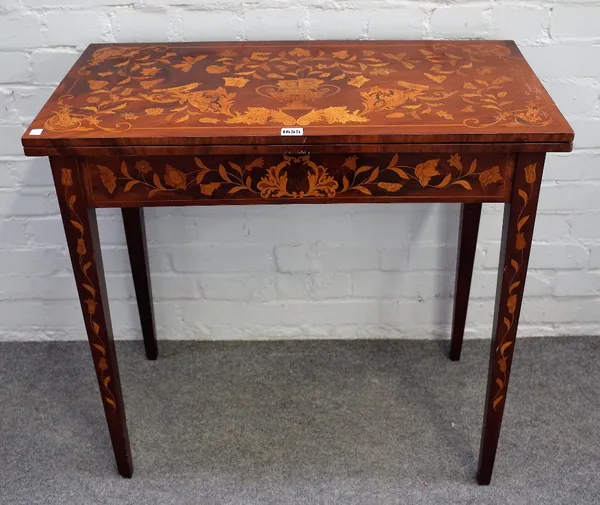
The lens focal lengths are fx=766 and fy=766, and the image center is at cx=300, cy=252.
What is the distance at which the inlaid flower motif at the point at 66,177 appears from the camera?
106 cm

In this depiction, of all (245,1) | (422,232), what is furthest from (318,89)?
(422,232)

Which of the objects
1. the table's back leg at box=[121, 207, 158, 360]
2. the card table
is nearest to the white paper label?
the card table

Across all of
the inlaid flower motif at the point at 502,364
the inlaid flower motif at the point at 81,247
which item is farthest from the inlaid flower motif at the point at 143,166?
the inlaid flower motif at the point at 502,364

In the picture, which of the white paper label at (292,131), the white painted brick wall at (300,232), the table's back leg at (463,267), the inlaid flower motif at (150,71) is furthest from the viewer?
the table's back leg at (463,267)

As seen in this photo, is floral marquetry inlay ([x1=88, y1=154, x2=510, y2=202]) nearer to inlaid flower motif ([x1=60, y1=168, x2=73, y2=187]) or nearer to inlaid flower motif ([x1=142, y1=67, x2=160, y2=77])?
inlaid flower motif ([x1=60, y1=168, x2=73, y2=187])

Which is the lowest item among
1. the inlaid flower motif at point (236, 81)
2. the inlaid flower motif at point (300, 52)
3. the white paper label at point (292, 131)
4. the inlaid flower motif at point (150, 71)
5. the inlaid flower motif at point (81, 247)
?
the inlaid flower motif at point (81, 247)

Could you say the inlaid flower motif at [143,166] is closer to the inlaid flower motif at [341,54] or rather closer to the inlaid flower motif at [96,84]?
the inlaid flower motif at [96,84]

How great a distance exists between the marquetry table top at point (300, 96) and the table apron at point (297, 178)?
37mm

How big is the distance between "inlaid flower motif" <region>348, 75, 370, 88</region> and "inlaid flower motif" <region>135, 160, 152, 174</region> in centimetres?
35

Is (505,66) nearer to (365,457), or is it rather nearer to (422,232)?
(422,232)

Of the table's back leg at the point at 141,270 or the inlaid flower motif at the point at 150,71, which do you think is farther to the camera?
the table's back leg at the point at 141,270

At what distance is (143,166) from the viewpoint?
1.06m

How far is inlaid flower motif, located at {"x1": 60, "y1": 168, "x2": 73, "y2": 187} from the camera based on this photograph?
1060mm

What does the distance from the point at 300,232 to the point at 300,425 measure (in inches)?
15.7
